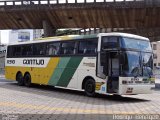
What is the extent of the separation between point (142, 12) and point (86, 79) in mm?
15075

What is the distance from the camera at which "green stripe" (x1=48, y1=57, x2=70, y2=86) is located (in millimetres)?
21109

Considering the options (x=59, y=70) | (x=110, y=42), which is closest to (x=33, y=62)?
(x=59, y=70)

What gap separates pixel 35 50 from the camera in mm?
24516

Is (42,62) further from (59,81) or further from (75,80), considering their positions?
(75,80)

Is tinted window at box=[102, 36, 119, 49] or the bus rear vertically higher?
tinted window at box=[102, 36, 119, 49]

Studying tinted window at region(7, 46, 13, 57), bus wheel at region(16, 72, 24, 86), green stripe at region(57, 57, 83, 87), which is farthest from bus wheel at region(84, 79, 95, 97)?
tinted window at region(7, 46, 13, 57)

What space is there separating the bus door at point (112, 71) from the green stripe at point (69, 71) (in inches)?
81.0

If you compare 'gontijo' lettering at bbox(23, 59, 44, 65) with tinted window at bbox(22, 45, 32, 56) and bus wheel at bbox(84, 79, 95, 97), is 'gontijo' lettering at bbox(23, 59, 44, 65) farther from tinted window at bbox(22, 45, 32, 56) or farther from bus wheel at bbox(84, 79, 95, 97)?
bus wheel at bbox(84, 79, 95, 97)

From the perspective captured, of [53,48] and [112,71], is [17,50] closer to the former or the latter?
[53,48]

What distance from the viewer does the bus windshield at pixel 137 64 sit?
57.6 ft

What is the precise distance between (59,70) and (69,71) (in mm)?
1061

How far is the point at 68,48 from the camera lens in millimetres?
21047

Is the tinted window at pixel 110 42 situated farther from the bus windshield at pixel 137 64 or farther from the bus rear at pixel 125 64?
the bus windshield at pixel 137 64

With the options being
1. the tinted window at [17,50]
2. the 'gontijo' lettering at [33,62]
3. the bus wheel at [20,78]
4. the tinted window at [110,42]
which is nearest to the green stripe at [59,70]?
the 'gontijo' lettering at [33,62]
